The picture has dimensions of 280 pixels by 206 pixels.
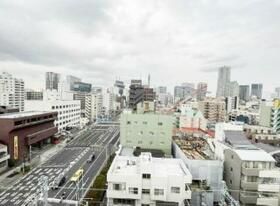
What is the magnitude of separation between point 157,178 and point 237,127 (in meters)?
21.2

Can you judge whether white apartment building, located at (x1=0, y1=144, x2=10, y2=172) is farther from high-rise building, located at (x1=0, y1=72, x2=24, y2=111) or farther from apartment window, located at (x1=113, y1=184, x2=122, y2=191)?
high-rise building, located at (x1=0, y1=72, x2=24, y2=111)

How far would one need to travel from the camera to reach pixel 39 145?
45719mm

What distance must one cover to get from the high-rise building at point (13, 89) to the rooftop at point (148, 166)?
78.0 meters

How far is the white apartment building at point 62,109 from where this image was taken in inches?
2192

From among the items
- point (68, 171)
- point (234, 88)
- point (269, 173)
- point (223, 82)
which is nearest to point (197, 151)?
point (269, 173)

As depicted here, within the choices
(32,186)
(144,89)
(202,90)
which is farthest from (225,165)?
(202,90)

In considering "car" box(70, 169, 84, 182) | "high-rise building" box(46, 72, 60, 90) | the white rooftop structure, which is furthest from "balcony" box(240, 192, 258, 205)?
"high-rise building" box(46, 72, 60, 90)

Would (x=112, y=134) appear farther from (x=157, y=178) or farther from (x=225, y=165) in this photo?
(x=157, y=178)

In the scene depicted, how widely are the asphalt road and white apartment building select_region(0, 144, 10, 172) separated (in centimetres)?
348

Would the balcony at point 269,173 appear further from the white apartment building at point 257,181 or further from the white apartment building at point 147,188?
the white apartment building at point 147,188

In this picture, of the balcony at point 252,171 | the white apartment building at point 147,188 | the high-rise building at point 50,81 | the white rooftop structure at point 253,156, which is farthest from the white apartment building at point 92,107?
the high-rise building at point 50,81

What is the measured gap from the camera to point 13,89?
9394 cm

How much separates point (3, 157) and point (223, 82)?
164m

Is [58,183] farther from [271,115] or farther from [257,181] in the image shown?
[271,115]
